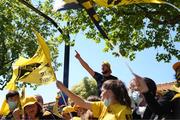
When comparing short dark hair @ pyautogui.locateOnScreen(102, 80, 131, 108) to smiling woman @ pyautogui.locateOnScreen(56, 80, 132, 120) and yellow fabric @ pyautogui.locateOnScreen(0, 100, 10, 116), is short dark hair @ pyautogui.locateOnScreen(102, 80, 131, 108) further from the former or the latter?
yellow fabric @ pyautogui.locateOnScreen(0, 100, 10, 116)

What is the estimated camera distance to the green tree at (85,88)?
969 centimetres

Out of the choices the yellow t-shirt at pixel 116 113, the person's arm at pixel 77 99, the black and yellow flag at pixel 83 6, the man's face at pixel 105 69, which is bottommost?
the yellow t-shirt at pixel 116 113

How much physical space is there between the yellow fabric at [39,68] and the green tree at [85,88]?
2067mm

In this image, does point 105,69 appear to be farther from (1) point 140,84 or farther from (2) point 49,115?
(1) point 140,84

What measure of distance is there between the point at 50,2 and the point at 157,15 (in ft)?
39.1

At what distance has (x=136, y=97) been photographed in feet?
21.7

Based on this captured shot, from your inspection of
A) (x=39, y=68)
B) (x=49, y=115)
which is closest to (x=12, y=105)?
(x=49, y=115)

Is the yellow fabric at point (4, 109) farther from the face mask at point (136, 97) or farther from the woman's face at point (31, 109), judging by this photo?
the face mask at point (136, 97)

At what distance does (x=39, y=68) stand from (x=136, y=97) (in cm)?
144

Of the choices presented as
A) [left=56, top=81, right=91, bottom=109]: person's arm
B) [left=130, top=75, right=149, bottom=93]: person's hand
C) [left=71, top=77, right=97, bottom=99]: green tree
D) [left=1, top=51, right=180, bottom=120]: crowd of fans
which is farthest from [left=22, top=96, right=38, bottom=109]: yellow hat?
[left=71, top=77, right=97, bottom=99]: green tree

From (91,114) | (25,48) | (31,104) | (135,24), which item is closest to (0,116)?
(31,104)

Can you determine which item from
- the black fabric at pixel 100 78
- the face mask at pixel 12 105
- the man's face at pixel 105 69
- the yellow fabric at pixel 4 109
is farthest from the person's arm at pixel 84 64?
the yellow fabric at pixel 4 109

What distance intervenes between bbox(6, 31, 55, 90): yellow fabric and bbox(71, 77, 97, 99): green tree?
207 cm

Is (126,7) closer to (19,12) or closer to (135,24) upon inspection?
(135,24)
